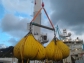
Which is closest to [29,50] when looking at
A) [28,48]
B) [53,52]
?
[28,48]

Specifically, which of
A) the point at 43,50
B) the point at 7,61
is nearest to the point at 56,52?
the point at 43,50

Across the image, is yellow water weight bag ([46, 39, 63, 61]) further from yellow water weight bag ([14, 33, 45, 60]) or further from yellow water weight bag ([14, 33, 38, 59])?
yellow water weight bag ([14, 33, 38, 59])

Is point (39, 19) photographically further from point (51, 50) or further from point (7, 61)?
point (51, 50)

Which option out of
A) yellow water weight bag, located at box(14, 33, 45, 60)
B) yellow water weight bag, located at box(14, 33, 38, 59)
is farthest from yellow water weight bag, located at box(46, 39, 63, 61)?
yellow water weight bag, located at box(14, 33, 38, 59)

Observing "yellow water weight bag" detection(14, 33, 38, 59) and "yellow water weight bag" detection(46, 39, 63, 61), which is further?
"yellow water weight bag" detection(46, 39, 63, 61)

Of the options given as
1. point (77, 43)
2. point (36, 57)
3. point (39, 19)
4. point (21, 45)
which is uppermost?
point (39, 19)

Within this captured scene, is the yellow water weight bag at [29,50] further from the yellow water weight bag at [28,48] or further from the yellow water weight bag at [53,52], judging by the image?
the yellow water weight bag at [53,52]

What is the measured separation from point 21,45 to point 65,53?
550 centimetres

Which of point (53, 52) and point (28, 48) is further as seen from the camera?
point (53, 52)

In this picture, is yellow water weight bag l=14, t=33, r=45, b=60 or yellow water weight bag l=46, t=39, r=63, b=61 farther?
yellow water weight bag l=46, t=39, r=63, b=61

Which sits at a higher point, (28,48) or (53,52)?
(28,48)

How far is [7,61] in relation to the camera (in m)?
45.2

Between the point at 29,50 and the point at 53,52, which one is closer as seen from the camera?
the point at 29,50

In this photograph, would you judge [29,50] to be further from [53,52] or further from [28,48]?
[53,52]
